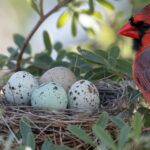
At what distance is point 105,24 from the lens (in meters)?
5.43

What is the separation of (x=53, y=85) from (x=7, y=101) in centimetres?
30

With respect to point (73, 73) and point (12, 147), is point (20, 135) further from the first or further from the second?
point (73, 73)

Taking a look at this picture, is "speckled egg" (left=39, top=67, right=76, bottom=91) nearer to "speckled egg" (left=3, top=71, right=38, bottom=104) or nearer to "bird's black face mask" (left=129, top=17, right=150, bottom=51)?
"speckled egg" (left=3, top=71, right=38, bottom=104)

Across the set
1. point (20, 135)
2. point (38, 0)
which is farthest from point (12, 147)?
point (38, 0)

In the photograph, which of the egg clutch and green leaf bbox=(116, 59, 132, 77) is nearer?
the egg clutch

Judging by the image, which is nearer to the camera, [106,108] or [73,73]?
[106,108]

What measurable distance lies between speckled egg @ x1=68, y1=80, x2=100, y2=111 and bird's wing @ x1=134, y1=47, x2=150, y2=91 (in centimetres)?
26

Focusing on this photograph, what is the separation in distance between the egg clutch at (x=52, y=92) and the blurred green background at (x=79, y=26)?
31.7 inches

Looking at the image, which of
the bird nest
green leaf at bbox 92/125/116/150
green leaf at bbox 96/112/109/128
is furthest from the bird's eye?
green leaf at bbox 92/125/116/150

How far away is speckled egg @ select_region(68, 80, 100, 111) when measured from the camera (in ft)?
12.4

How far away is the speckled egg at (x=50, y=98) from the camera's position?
12.2 ft

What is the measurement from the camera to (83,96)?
380 cm

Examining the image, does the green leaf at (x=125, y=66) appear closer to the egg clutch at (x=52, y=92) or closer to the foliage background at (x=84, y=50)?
the foliage background at (x=84, y=50)

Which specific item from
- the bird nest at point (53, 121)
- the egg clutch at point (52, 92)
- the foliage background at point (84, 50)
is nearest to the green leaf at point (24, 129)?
the foliage background at point (84, 50)
